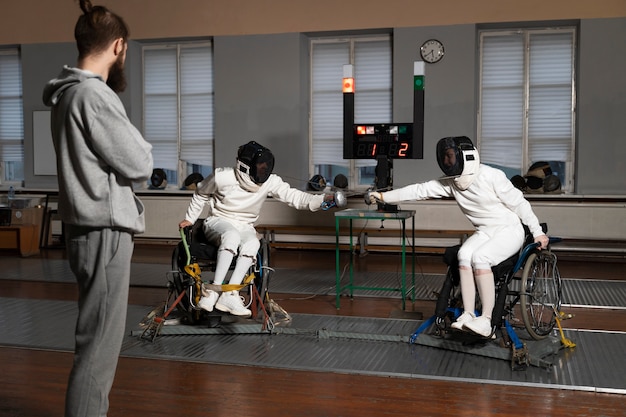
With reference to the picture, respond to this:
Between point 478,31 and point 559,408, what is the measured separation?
5.69 meters

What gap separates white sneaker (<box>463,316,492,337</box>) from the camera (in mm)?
3551

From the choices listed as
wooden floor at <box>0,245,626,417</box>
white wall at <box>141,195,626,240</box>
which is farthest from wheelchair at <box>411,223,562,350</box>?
white wall at <box>141,195,626,240</box>

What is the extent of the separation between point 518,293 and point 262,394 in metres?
1.44

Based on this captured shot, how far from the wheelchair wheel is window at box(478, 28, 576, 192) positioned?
4.06 meters

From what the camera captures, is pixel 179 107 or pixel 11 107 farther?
pixel 11 107

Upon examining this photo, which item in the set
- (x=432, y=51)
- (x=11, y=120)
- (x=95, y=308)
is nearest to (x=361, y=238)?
(x=432, y=51)

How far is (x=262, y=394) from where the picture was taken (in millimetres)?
3088

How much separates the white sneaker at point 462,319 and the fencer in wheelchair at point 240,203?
101 centimetres

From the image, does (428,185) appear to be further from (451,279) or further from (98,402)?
(98,402)

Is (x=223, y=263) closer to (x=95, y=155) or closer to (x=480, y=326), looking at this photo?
(x=480, y=326)

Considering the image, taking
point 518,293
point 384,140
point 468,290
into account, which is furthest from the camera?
point 384,140

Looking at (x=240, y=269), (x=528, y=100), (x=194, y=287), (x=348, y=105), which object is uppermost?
(x=528, y=100)

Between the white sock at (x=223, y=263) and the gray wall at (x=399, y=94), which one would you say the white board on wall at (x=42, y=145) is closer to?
the gray wall at (x=399, y=94)

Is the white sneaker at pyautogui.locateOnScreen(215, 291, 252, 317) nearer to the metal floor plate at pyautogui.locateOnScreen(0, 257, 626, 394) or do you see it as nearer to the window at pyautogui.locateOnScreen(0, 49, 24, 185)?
the metal floor plate at pyautogui.locateOnScreen(0, 257, 626, 394)
